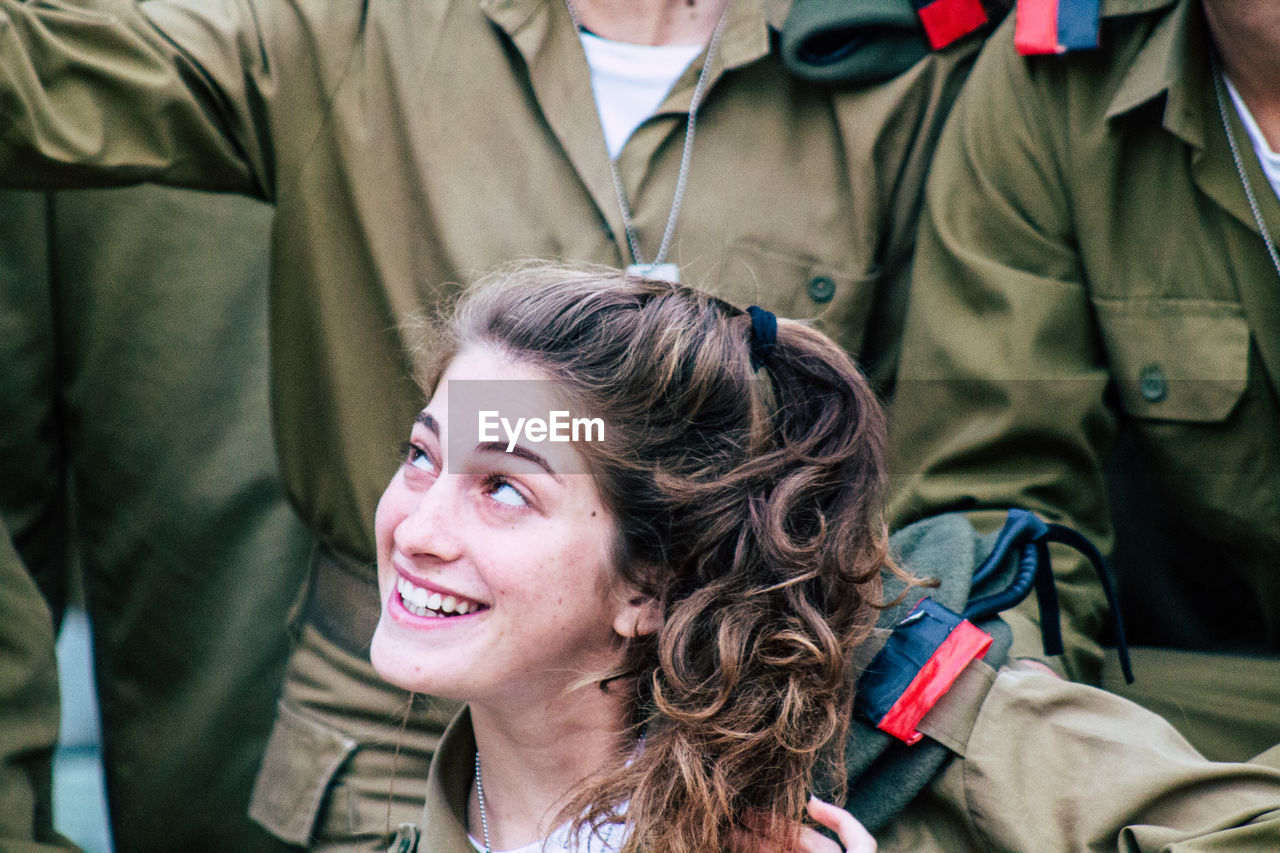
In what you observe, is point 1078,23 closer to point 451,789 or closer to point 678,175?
point 678,175

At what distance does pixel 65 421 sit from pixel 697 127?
1.41m

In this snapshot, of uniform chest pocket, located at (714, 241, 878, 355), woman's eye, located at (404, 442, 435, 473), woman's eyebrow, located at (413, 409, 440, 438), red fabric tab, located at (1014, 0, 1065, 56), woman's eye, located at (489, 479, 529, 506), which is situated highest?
red fabric tab, located at (1014, 0, 1065, 56)

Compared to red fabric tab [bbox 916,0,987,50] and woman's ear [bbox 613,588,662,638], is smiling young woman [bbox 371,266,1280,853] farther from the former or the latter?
red fabric tab [bbox 916,0,987,50]

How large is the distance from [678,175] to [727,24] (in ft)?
0.83

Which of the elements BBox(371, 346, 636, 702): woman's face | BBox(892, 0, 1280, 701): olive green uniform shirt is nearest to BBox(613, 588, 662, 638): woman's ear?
BBox(371, 346, 636, 702): woman's face

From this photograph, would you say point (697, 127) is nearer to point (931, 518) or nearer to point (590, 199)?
point (590, 199)

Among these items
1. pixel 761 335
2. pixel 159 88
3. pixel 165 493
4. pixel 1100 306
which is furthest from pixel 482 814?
pixel 165 493

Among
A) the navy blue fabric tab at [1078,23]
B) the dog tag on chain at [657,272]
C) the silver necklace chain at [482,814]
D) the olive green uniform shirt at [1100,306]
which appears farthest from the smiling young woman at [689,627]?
the navy blue fabric tab at [1078,23]

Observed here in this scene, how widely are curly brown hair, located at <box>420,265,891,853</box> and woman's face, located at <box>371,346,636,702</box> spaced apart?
0.04 meters

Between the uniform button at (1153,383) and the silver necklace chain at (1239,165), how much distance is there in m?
0.22

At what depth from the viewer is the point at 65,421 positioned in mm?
2824

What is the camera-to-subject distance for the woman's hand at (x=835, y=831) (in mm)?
1537

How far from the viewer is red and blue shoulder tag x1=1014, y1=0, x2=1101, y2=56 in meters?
2.12

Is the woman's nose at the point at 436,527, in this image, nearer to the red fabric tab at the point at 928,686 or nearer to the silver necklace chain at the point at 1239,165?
A: the red fabric tab at the point at 928,686
